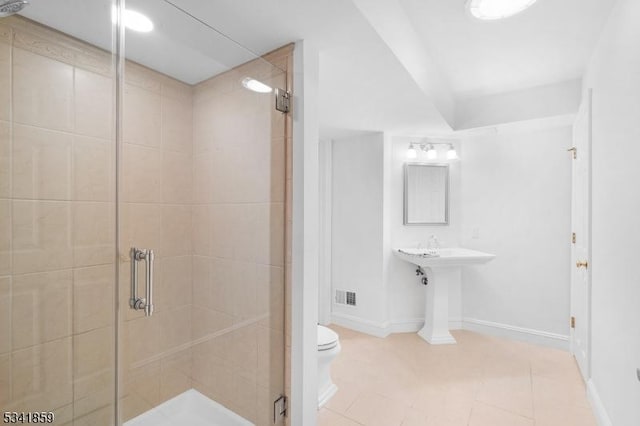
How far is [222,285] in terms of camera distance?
4.78 ft

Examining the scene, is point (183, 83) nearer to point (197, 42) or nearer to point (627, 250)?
point (197, 42)

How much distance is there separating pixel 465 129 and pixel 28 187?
3.30 m

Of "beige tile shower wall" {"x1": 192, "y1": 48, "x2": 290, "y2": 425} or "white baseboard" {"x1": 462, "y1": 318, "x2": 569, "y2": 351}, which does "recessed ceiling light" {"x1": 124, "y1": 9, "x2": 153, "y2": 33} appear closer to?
"beige tile shower wall" {"x1": 192, "y1": 48, "x2": 290, "y2": 425}

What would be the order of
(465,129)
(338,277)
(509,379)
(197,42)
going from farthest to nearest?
(338,277) → (465,129) → (509,379) → (197,42)

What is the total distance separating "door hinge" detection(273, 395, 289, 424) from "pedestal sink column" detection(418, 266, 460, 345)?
1987 millimetres

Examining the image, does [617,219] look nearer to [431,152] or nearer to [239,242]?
[239,242]

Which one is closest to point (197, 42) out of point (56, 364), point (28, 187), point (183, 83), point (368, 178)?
point (183, 83)

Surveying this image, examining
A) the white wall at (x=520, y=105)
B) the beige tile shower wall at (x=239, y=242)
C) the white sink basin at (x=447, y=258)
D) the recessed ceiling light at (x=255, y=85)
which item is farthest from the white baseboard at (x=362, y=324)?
the recessed ceiling light at (x=255, y=85)

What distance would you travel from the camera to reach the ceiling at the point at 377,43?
1215 millimetres

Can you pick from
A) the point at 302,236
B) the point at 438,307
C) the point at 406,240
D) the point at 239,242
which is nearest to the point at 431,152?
the point at 406,240

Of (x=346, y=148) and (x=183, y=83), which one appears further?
(x=346, y=148)

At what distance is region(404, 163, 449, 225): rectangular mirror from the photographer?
11.4 ft

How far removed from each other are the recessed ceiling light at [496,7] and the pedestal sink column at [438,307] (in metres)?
2.19

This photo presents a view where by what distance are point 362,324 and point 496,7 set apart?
292cm
